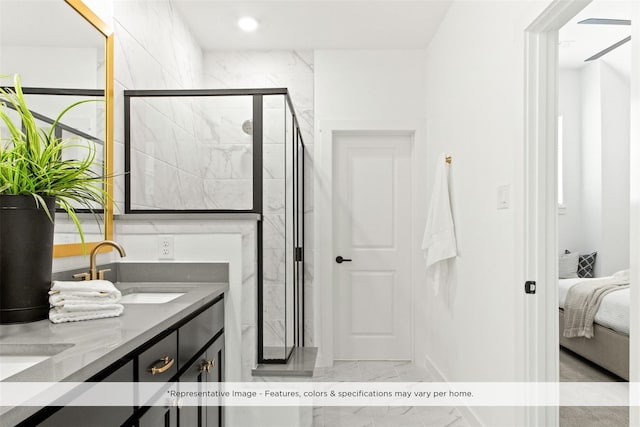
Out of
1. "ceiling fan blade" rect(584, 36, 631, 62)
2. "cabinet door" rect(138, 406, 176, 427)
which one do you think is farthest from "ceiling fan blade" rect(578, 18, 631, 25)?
"cabinet door" rect(138, 406, 176, 427)

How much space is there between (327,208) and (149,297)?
2.18 m

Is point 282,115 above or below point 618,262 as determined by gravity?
above

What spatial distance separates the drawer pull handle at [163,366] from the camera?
4.78ft

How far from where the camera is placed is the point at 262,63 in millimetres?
4238

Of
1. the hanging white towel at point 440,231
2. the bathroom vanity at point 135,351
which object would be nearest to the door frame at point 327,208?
the hanging white towel at point 440,231

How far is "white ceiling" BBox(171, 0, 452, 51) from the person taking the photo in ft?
11.1

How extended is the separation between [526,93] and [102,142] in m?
1.95

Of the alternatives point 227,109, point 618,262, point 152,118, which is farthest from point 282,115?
point 618,262

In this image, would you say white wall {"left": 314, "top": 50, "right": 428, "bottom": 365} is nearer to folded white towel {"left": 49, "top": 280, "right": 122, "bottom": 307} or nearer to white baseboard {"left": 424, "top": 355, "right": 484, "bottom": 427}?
white baseboard {"left": 424, "top": 355, "right": 484, "bottom": 427}

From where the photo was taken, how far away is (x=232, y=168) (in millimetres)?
2885

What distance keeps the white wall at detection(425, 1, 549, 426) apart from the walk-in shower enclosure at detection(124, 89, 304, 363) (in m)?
1.08

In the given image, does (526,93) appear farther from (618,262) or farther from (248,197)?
(618,262)

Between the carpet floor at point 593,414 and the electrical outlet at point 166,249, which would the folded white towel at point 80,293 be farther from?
the carpet floor at point 593,414

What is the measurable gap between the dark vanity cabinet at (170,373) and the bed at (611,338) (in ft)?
8.90
